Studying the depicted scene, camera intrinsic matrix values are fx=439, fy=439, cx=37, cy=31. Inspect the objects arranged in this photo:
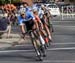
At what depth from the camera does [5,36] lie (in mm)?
22438

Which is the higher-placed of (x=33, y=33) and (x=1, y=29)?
(x=33, y=33)

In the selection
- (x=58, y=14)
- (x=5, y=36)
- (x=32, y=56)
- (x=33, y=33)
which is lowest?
(x=58, y=14)

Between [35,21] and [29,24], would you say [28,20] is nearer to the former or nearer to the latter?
[29,24]

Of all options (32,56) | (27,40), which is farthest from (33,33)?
(27,40)

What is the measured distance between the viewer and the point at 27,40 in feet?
70.2

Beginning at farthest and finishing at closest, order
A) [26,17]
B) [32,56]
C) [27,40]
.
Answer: [27,40]
[32,56]
[26,17]

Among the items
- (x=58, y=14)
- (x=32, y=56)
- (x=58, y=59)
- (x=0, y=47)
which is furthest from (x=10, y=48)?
(x=58, y=14)

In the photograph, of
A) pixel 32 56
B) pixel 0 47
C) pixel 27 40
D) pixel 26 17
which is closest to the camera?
pixel 26 17

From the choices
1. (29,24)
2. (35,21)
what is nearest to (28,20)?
(29,24)

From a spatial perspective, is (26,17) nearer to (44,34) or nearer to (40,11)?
(44,34)

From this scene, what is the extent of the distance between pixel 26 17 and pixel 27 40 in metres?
8.38

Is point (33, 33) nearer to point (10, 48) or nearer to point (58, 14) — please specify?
point (10, 48)

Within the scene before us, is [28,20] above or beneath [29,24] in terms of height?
above

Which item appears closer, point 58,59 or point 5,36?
point 58,59
